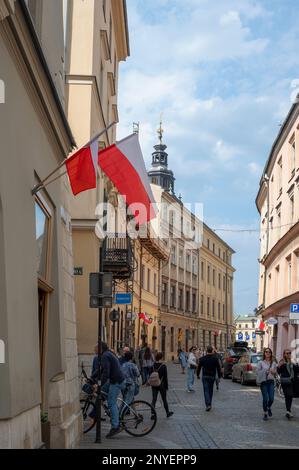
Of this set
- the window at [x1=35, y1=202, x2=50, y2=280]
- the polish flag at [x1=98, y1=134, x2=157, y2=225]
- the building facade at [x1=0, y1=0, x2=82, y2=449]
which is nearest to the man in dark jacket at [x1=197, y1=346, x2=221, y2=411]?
the building facade at [x1=0, y1=0, x2=82, y2=449]

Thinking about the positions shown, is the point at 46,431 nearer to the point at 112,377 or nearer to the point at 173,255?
the point at 112,377

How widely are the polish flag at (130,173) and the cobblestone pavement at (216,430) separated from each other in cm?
417

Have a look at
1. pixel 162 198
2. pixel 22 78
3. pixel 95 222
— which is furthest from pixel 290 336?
pixel 162 198

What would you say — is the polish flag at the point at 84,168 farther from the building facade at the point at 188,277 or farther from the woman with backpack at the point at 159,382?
the building facade at the point at 188,277

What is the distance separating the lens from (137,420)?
483 inches

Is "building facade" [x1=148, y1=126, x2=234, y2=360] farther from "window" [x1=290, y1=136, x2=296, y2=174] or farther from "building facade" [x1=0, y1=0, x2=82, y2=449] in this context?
"building facade" [x1=0, y1=0, x2=82, y2=449]

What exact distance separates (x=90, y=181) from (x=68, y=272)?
3.07 metres

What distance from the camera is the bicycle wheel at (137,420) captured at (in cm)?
1215

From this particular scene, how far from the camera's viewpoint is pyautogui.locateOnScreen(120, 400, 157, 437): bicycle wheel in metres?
12.1

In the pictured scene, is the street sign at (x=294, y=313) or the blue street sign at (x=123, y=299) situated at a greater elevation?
the blue street sign at (x=123, y=299)

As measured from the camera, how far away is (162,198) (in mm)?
60469

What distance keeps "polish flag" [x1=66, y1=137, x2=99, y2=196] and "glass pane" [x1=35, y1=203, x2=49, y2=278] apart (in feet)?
2.19

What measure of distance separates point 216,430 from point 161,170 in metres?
65.7
